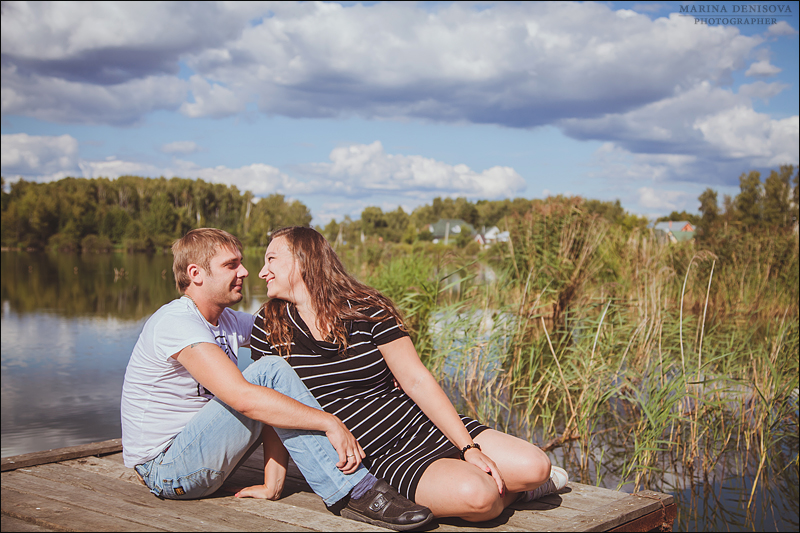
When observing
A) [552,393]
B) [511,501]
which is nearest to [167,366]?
[511,501]

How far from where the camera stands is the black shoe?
1975 millimetres

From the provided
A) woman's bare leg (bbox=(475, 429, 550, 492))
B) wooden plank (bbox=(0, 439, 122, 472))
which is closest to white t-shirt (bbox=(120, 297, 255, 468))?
wooden plank (bbox=(0, 439, 122, 472))

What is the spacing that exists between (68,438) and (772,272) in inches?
364

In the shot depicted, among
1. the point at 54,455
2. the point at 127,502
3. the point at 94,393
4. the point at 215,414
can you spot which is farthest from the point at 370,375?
the point at 94,393

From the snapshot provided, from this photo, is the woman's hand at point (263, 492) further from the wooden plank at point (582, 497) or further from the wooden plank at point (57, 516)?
the wooden plank at point (582, 497)

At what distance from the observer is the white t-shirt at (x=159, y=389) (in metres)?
2.12

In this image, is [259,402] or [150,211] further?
[150,211]

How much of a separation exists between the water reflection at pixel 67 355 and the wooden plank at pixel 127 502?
3318 mm

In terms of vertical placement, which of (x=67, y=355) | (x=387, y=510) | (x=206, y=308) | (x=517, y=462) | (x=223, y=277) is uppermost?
(x=223, y=277)

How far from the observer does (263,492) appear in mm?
2285

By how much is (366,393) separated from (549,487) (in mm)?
851

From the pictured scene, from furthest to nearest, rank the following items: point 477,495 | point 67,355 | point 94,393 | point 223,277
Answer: point 67,355
point 94,393
point 223,277
point 477,495

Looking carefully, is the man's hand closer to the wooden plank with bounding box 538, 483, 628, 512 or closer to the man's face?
the man's face

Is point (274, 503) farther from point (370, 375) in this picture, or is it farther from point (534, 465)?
point (534, 465)
